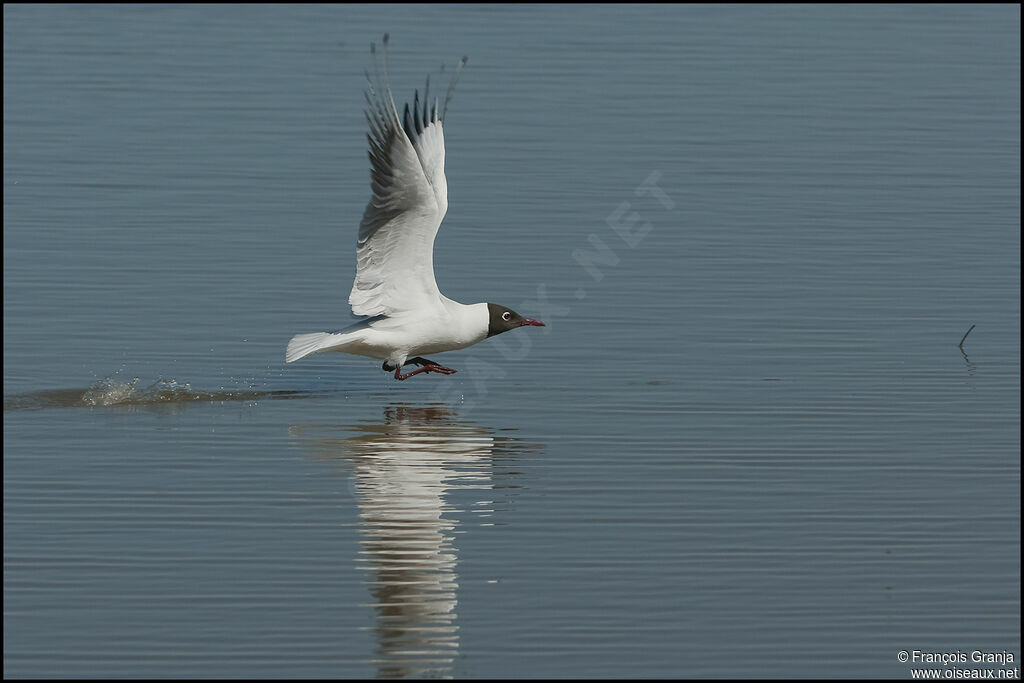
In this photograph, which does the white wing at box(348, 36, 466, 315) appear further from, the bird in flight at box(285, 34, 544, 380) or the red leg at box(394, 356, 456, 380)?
the red leg at box(394, 356, 456, 380)

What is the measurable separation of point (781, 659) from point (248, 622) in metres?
1.94

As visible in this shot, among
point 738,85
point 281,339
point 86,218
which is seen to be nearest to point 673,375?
point 281,339

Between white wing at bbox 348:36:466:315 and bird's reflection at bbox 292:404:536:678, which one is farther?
white wing at bbox 348:36:466:315

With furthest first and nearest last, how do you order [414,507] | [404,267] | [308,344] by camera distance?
[404,267] → [308,344] → [414,507]

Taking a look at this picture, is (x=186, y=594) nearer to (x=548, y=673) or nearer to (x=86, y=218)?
(x=548, y=673)

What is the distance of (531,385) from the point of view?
11523mm

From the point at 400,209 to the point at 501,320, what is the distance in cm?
120

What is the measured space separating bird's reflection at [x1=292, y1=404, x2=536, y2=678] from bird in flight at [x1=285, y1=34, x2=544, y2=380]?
580 millimetres

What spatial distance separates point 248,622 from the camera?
23.0ft

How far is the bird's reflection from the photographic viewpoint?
6.93 metres

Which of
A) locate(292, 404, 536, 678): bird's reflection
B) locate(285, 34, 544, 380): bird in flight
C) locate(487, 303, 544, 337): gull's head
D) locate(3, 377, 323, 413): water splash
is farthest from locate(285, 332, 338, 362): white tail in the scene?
locate(487, 303, 544, 337): gull's head

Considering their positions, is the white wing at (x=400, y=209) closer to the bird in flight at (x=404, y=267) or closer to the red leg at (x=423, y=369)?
the bird in flight at (x=404, y=267)

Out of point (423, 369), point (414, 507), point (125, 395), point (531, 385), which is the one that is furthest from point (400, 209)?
point (414, 507)

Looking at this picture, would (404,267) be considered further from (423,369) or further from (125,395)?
(125,395)
